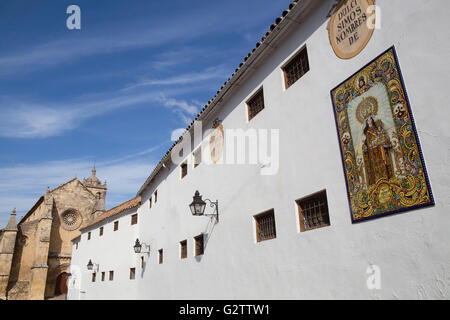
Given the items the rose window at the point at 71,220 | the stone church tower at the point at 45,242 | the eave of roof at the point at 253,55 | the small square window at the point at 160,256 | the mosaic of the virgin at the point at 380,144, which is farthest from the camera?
the rose window at the point at 71,220

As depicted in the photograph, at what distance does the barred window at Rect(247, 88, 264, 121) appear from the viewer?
7.59 metres

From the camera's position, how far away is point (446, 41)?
12.3ft

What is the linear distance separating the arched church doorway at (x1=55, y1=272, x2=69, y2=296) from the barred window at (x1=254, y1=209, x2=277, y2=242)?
94.9 feet

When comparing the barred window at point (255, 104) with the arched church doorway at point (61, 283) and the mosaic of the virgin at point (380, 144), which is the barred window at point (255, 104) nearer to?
the mosaic of the virgin at point (380, 144)

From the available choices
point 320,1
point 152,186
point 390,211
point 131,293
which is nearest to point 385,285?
point 390,211

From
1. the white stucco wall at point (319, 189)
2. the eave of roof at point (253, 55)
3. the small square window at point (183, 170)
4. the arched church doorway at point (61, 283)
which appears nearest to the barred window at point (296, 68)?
the white stucco wall at point (319, 189)

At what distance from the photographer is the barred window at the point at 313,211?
531 cm

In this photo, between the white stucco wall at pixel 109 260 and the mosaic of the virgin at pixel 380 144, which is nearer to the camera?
the mosaic of the virgin at pixel 380 144

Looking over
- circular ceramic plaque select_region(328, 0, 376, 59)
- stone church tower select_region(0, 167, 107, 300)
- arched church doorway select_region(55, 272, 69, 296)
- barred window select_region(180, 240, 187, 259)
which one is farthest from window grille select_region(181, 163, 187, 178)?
arched church doorway select_region(55, 272, 69, 296)

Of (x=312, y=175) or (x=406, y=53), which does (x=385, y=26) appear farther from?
(x=312, y=175)

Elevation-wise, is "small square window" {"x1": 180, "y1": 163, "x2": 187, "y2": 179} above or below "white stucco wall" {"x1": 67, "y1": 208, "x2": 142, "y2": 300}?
above

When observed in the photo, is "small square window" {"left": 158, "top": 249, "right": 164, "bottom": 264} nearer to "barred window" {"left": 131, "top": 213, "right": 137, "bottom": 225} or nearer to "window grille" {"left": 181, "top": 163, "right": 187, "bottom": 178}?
"window grille" {"left": 181, "top": 163, "right": 187, "bottom": 178}

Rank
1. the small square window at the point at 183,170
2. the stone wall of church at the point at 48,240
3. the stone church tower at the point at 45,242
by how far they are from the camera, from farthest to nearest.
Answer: the stone wall of church at the point at 48,240, the stone church tower at the point at 45,242, the small square window at the point at 183,170

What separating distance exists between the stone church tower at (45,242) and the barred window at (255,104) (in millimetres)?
26912
